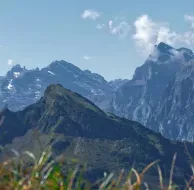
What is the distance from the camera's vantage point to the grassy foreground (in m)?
6.09

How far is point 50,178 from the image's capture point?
6500mm

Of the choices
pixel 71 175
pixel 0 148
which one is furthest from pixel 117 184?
pixel 0 148

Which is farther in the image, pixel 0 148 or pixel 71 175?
pixel 0 148

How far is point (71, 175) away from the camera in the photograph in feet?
20.4

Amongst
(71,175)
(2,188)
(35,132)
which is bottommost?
(2,188)

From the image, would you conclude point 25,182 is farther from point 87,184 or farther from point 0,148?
point 0,148

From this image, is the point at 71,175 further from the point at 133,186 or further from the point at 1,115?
the point at 1,115

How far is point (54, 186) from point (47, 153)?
66 cm

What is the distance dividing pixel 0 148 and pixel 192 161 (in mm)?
3112

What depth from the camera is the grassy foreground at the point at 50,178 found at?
609 cm

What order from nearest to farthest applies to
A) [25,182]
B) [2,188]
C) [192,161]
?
[2,188], [25,182], [192,161]

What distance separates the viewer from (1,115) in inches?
306

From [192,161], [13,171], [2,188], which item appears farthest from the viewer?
[192,161]

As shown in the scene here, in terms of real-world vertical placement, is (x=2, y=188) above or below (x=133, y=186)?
below
